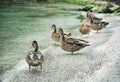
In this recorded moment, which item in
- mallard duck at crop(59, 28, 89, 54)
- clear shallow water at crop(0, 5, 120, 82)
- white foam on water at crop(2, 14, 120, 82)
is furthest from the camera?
mallard duck at crop(59, 28, 89, 54)

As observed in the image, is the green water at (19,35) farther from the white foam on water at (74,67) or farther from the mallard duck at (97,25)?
the mallard duck at (97,25)

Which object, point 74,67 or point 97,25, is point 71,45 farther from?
point 97,25

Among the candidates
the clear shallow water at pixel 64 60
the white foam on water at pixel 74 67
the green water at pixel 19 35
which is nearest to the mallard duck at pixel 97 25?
the clear shallow water at pixel 64 60

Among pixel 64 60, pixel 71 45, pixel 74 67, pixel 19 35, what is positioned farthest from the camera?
pixel 19 35

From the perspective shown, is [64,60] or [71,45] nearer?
[64,60]

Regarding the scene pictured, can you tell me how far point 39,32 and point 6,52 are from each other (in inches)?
325

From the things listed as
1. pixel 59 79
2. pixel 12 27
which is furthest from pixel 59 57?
pixel 12 27

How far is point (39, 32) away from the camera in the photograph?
1121 inches

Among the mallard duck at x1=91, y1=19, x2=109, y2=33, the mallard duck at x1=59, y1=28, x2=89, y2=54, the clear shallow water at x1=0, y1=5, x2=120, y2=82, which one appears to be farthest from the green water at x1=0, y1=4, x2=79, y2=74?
the mallard duck at x1=91, y1=19, x2=109, y2=33

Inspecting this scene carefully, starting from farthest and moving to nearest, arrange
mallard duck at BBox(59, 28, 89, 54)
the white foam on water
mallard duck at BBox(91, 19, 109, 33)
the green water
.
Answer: mallard duck at BBox(91, 19, 109, 33), the green water, mallard duck at BBox(59, 28, 89, 54), the white foam on water

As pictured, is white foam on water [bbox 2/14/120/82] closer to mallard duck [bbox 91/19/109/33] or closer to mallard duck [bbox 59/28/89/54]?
mallard duck [bbox 59/28/89/54]

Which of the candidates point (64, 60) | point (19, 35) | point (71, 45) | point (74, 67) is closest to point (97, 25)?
point (19, 35)

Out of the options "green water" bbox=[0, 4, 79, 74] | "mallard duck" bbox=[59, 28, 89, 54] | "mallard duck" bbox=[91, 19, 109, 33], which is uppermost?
"mallard duck" bbox=[59, 28, 89, 54]

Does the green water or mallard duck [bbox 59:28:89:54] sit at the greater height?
mallard duck [bbox 59:28:89:54]
